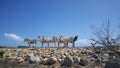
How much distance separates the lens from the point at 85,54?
23.4 m

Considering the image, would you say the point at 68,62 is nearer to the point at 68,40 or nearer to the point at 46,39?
the point at 68,40

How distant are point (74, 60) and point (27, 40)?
15925mm

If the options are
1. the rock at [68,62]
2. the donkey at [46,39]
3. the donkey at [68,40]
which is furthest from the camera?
the donkey at [46,39]

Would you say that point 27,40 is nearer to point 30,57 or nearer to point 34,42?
point 34,42

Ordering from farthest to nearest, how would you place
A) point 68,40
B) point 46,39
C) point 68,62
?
1. point 46,39
2. point 68,40
3. point 68,62

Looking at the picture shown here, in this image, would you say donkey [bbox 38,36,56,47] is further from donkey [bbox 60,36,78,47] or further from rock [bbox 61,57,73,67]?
rock [bbox 61,57,73,67]

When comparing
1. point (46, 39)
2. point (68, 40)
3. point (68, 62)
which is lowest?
point (68, 62)

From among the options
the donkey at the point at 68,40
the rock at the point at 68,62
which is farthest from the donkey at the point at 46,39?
the rock at the point at 68,62

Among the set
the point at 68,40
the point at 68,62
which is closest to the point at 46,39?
the point at 68,40

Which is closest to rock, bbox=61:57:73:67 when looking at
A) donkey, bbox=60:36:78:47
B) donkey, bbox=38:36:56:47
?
donkey, bbox=60:36:78:47

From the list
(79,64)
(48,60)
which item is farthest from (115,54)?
(48,60)

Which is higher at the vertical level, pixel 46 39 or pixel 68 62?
pixel 46 39

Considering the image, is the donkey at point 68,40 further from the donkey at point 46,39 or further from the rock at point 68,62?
the rock at point 68,62

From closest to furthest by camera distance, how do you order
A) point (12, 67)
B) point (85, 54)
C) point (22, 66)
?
point (12, 67) < point (22, 66) < point (85, 54)
